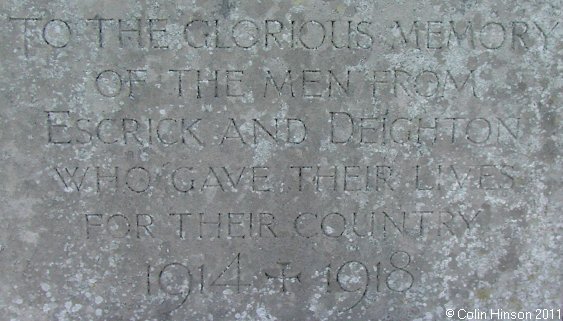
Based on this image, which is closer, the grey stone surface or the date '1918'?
the grey stone surface

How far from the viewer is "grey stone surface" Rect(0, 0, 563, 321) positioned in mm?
2250

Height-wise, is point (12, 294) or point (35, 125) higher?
point (35, 125)

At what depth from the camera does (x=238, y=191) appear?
2.39 meters

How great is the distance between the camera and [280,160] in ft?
7.76

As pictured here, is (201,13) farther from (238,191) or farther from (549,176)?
(549,176)

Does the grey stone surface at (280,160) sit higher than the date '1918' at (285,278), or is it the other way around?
the grey stone surface at (280,160)

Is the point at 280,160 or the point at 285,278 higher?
the point at 280,160

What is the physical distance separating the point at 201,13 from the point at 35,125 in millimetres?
843

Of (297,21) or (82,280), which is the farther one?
(82,280)

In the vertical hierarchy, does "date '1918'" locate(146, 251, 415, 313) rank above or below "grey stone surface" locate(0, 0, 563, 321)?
below

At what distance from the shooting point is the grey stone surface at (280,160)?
225 centimetres

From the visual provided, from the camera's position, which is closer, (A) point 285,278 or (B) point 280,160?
(B) point 280,160

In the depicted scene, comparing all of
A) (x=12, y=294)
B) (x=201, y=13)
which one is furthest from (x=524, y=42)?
(x=12, y=294)

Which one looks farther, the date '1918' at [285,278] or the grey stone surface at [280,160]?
the date '1918' at [285,278]
